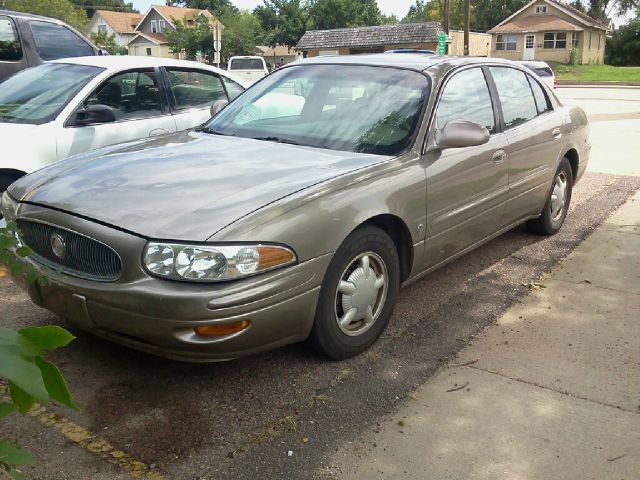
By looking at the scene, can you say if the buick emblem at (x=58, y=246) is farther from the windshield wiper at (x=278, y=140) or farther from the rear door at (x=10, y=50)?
the rear door at (x=10, y=50)

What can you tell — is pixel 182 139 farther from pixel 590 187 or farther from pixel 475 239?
pixel 590 187

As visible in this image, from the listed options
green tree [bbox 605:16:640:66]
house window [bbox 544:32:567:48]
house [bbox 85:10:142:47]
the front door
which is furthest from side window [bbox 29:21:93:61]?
house [bbox 85:10:142:47]

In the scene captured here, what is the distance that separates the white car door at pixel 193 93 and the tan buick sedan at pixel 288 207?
5.51 feet

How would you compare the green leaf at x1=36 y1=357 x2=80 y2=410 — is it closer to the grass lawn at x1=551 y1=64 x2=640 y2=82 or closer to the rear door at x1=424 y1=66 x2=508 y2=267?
the rear door at x1=424 y1=66 x2=508 y2=267

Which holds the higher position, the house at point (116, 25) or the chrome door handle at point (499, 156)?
the house at point (116, 25)

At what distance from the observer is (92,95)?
5738 mm

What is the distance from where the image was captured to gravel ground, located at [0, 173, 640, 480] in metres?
2.71

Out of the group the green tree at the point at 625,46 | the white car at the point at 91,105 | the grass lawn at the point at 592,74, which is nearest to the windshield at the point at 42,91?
the white car at the point at 91,105

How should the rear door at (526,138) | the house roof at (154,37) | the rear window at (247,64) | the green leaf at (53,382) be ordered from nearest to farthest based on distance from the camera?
1. the green leaf at (53,382)
2. the rear door at (526,138)
3. the rear window at (247,64)
4. the house roof at (154,37)

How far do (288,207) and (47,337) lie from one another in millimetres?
1913

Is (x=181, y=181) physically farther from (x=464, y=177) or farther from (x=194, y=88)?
(x=194, y=88)

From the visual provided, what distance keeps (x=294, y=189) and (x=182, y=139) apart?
4.57 feet

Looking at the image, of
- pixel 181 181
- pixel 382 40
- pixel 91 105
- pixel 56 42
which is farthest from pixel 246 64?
pixel 181 181

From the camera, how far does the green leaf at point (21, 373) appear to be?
1083mm
